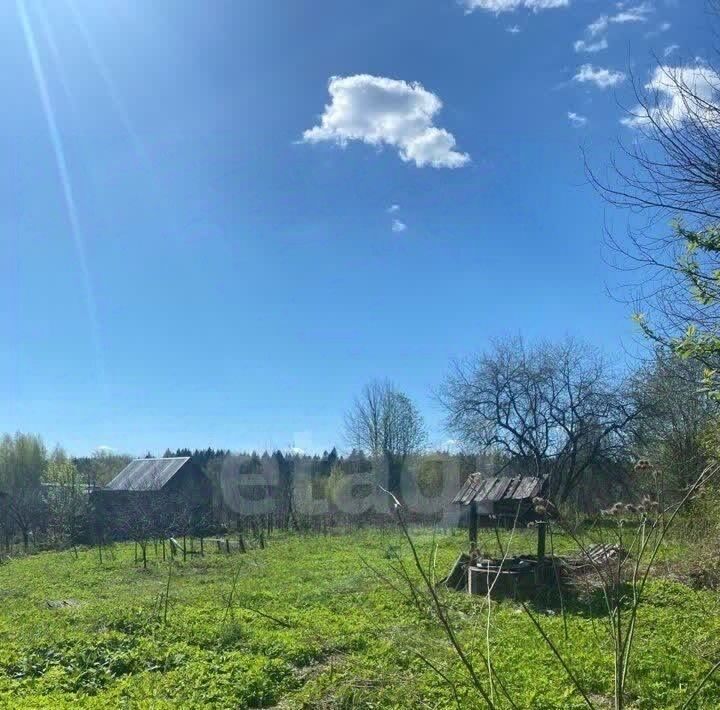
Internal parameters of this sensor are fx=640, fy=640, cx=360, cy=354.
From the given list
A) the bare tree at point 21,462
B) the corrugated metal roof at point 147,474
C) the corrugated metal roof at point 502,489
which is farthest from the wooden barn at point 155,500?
the corrugated metal roof at point 502,489

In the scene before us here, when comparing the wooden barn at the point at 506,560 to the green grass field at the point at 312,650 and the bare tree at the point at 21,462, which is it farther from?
the bare tree at the point at 21,462

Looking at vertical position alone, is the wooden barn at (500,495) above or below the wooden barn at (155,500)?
above

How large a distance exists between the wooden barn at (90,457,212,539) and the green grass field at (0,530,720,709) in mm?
12050

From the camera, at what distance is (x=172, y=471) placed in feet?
123

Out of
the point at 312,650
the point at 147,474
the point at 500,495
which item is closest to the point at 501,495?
the point at 500,495

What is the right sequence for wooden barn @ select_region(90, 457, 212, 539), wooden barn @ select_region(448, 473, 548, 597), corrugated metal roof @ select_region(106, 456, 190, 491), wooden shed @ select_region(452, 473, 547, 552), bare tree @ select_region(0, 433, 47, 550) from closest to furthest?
wooden barn @ select_region(448, 473, 548, 597) → wooden shed @ select_region(452, 473, 547, 552) → wooden barn @ select_region(90, 457, 212, 539) → corrugated metal roof @ select_region(106, 456, 190, 491) → bare tree @ select_region(0, 433, 47, 550)

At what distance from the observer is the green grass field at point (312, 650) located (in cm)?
507

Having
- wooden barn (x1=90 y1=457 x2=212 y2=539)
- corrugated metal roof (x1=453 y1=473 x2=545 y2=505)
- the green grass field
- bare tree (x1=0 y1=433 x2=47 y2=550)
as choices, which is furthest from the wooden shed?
bare tree (x1=0 y1=433 x2=47 y2=550)

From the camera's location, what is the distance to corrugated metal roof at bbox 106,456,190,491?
3656 centimetres

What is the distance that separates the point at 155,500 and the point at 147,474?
973cm

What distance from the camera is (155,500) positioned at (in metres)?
29.3

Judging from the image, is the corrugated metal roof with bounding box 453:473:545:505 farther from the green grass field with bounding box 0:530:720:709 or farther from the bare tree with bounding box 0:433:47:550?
the bare tree with bounding box 0:433:47:550

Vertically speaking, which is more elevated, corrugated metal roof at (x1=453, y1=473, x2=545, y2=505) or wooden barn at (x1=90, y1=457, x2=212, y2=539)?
corrugated metal roof at (x1=453, y1=473, x2=545, y2=505)

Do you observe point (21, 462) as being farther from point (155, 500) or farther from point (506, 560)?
point (506, 560)
